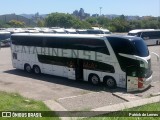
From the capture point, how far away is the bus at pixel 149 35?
4547cm

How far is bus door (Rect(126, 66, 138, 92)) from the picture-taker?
1636 cm

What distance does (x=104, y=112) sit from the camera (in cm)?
1181

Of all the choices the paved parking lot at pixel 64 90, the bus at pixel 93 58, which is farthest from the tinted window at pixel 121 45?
the paved parking lot at pixel 64 90

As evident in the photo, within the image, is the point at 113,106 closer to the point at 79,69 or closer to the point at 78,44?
the point at 79,69

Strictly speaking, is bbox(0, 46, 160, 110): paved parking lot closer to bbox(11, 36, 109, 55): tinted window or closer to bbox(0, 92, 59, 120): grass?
bbox(0, 92, 59, 120): grass

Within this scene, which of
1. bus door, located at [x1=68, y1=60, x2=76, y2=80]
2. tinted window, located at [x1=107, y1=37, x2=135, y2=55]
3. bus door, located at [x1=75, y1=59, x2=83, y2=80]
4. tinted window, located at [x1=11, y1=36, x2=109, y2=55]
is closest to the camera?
tinted window, located at [x1=107, y1=37, x2=135, y2=55]

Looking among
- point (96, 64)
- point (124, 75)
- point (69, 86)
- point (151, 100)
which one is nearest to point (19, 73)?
point (69, 86)

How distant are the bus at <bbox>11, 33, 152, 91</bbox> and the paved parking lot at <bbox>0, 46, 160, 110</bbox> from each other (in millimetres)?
556

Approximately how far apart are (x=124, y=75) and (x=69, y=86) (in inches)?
144

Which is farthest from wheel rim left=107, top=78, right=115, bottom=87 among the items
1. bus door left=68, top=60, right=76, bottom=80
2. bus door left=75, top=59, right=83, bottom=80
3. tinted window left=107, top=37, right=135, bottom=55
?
bus door left=68, top=60, right=76, bottom=80

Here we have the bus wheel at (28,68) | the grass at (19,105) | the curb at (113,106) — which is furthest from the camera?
the bus wheel at (28,68)

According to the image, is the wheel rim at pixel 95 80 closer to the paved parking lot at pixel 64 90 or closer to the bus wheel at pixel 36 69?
the paved parking lot at pixel 64 90

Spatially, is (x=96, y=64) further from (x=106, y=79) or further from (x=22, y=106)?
(x=22, y=106)

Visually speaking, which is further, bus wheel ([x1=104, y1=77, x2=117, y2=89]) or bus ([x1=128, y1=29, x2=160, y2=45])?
bus ([x1=128, y1=29, x2=160, y2=45])
